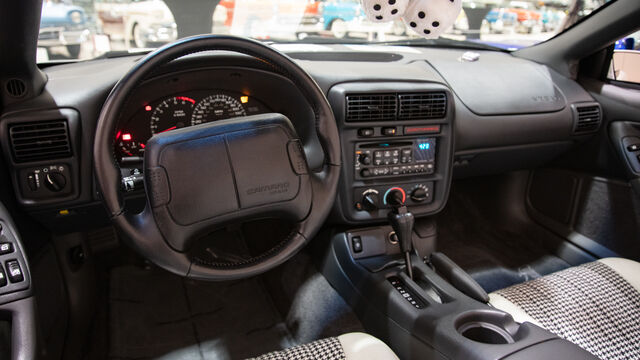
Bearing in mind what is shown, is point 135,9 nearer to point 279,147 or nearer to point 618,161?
point 279,147

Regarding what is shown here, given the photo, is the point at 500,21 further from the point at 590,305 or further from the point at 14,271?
the point at 14,271

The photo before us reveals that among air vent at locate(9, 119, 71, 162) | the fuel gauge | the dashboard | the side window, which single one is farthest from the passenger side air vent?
air vent at locate(9, 119, 71, 162)

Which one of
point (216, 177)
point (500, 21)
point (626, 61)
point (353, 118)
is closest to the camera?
point (216, 177)

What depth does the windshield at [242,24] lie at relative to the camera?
6.03 feet

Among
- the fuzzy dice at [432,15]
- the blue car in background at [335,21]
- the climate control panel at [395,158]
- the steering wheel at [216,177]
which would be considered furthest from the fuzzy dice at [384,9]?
the blue car in background at [335,21]

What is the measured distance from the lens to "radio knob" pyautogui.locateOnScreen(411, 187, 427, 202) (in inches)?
66.4

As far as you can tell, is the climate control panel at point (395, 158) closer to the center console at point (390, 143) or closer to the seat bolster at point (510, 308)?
the center console at point (390, 143)

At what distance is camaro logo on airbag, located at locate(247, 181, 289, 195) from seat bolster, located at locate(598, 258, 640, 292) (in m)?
1.19

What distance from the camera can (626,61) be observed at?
2.06 m

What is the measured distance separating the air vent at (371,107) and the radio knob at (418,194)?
0.30m

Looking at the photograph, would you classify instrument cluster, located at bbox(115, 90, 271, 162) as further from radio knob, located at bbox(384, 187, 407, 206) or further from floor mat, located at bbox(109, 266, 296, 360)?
floor mat, located at bbox(109, 266, 296, 360)

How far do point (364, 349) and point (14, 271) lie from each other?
0.84m

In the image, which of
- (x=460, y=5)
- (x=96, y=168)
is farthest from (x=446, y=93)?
(x=96, y=168)

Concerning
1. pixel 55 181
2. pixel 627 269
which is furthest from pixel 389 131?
pixel 55 181
